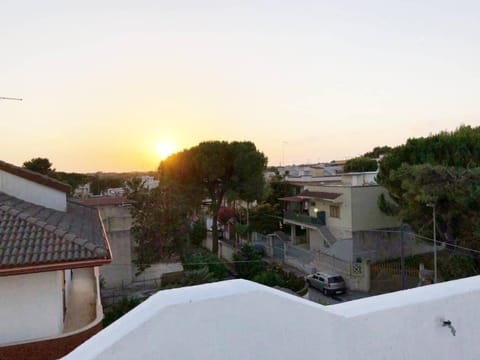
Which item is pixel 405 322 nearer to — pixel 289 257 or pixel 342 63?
pixel 342 63

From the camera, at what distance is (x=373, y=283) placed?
747 inches

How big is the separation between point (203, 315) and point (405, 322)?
1798 millimetres

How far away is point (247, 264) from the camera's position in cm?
2005

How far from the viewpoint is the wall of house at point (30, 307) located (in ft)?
14.7

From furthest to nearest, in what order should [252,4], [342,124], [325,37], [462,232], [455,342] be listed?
[342,124] → [462,232] → [325,37] → [252,4] → [455,342]

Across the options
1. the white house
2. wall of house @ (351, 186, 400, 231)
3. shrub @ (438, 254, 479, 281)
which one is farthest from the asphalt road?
the white house

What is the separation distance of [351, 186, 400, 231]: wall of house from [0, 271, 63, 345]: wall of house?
21930 mm

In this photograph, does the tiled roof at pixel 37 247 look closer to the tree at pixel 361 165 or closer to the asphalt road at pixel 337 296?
the asphalt road at pixel 337 296

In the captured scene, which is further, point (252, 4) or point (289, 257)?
point (289, 257)

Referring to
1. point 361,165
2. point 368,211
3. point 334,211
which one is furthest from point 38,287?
point 361,165

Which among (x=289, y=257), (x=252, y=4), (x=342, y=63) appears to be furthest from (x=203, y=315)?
(x=289, y=257)

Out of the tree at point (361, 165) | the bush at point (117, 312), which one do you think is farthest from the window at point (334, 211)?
the tree at point (361, 165)

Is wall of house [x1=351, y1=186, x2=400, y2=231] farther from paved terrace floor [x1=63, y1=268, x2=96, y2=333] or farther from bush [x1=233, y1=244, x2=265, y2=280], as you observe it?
paved terrace floor [x1=63, y1=268, x2=96, y2=333]

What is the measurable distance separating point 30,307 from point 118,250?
12.2 meters
